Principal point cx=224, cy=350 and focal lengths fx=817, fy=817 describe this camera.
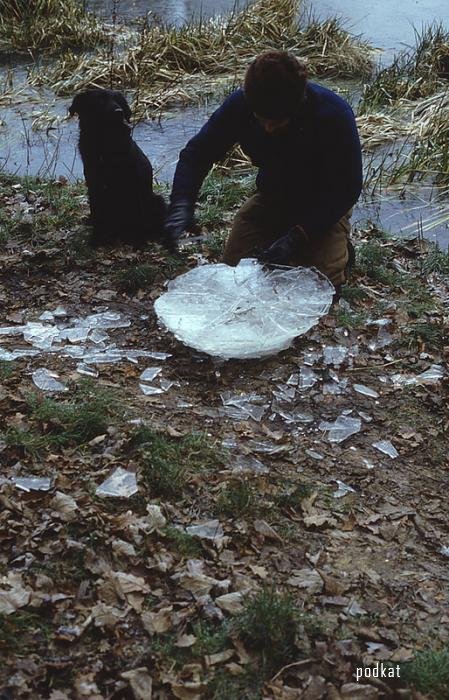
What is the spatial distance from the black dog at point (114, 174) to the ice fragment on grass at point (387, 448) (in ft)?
8.36

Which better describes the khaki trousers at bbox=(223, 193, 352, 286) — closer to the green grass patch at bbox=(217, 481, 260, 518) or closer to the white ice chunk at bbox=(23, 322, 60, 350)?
the white ice chunk at bbox=(23, 322, 60, 350)

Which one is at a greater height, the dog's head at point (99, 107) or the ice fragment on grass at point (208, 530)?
the dog's head at point (99, 107)

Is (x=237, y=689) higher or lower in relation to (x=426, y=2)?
lower

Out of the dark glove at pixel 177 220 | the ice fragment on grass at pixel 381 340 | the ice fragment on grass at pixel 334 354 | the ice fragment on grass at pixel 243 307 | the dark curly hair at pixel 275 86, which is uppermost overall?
the dark curly hair at pixel 275 86

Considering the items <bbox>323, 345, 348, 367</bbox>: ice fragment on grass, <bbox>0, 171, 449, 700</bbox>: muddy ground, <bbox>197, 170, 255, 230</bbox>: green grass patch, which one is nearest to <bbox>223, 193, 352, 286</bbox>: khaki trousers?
<bbox>0, 171, 449, 700</bbox>: muddy ground

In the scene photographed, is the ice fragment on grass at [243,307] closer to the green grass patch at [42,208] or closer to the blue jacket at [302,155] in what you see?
the blue jacket at [302,155]

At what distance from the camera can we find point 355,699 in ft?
8.75

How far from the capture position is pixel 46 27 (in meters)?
10.8

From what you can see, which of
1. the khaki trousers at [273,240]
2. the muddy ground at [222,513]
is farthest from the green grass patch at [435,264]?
the khaki trousers at [273,240]

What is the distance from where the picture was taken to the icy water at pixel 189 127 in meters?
6.91

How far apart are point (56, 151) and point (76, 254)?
8.12 feet

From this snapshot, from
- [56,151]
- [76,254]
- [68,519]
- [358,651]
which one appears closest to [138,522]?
[68,519]

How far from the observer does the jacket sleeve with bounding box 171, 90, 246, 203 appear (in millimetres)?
4832

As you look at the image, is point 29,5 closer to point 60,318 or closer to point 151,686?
point 60,318
